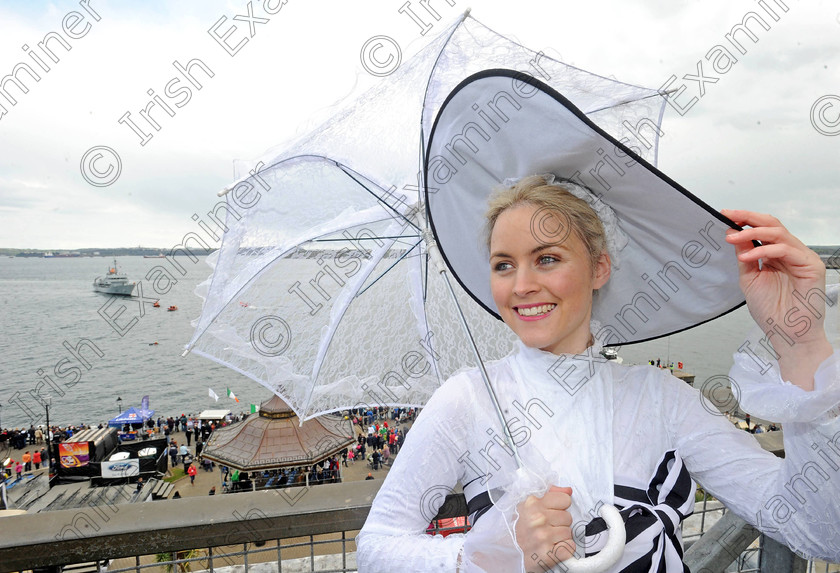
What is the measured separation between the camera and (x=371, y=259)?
2824mm

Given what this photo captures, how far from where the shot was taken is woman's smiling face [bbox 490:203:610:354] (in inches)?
51.8

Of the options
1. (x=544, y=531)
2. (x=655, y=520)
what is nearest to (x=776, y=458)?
(x=655, y=520)

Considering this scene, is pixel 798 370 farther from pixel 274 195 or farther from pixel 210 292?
pixel 210 292

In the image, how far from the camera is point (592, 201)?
148cm

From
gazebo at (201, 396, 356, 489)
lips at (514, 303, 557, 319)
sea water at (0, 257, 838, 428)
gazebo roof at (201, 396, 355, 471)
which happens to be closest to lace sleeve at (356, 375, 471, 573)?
lips at (514, 303, 557, 319)

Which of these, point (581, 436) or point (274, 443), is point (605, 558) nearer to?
point (581, 436)

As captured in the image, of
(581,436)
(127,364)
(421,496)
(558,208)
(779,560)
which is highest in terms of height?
(558,208)

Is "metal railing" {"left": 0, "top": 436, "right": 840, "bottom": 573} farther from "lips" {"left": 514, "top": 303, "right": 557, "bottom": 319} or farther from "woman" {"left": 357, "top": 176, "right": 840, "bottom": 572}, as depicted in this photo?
"lips" {"left": 514, "top": 303, "right": 557, "bottom": 319}

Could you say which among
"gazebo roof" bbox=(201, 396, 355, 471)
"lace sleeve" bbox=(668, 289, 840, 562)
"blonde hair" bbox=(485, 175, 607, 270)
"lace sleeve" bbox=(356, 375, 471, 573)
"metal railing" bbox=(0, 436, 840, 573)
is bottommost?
"gazebo roof" bbox=(201, 396, 355, 471)

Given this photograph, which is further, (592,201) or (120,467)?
(120,467)

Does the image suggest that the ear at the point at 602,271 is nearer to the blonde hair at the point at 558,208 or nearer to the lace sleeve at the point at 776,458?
the blonde hair at the point at 558,208

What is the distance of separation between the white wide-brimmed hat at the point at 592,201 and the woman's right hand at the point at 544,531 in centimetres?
68

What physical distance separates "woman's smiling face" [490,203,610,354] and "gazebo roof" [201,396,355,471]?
11.8 meters

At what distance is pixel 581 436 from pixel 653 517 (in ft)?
0.81
